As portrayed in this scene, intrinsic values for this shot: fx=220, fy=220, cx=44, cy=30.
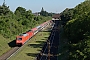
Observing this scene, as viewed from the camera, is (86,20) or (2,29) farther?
(2,29)

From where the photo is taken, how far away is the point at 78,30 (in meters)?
29.6

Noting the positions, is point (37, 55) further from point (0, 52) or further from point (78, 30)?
point (78, 30)

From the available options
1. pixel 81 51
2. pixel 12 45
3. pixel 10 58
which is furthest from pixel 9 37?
pixel 81 51

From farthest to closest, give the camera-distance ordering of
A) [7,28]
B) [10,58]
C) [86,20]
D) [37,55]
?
1. [7,28]
2. [37,55]
3. [10,58]
4. [86,20]

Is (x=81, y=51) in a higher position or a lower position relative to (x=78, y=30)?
lower

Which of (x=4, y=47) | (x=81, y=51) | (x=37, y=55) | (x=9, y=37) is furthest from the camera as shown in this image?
(x=9, y=37)

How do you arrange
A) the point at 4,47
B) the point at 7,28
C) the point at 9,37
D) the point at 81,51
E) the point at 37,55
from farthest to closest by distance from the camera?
the point at 7,28 < the point at 9,37 < the point at 4,47 < the point at 37,55 < the point at 81,51

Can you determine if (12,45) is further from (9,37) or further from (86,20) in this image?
(86,20)

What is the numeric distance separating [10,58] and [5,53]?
199 inches

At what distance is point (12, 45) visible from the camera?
45719 millimetres

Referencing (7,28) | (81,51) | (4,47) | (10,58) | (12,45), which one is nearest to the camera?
(81,51)

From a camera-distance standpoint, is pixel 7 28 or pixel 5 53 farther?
pixel 7 28

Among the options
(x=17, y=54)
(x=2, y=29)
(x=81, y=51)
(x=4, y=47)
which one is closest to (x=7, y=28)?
(x=2, y=29)

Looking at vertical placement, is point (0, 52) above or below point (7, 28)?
below
